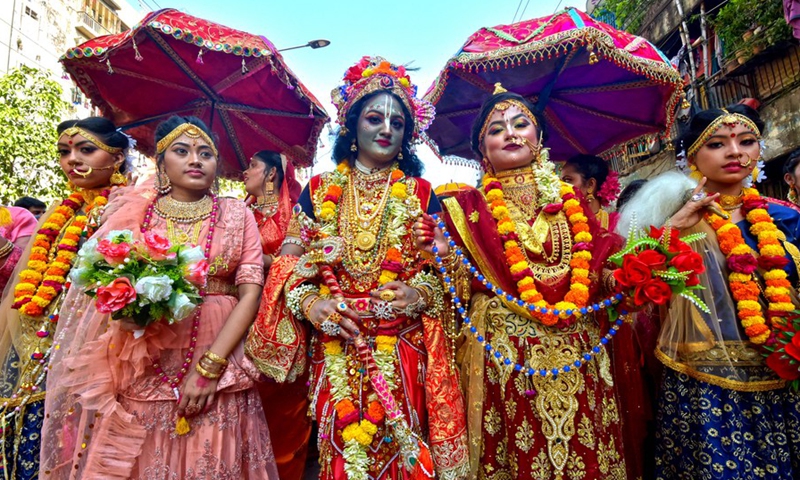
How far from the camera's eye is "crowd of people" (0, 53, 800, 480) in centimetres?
227

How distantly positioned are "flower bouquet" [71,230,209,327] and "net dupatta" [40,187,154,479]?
0.30m

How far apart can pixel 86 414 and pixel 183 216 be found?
45.4 inches

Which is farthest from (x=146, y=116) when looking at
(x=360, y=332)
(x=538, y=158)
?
(x=538, y=158)

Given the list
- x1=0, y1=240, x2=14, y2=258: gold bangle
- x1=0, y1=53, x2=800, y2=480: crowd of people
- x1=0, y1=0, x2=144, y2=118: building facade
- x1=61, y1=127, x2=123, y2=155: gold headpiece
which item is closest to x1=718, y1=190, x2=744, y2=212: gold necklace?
x1=0, y1=53, x2=800, y2=480: crowd of people

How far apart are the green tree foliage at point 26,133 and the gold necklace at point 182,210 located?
834cm

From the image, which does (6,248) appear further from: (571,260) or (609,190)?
(609,190)

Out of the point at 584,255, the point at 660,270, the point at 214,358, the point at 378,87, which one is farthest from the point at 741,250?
the point at 214,358

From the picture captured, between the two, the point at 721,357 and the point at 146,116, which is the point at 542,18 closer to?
the point at 721,357

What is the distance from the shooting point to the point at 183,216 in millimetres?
2674

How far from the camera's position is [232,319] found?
A: 2.48 m

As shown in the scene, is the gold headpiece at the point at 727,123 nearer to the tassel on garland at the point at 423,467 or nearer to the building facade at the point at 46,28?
the tassel on garland at the point at 423,467

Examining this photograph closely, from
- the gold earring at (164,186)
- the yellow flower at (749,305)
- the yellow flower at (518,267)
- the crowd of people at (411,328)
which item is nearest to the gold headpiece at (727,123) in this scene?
the crowd of people at (411,328)

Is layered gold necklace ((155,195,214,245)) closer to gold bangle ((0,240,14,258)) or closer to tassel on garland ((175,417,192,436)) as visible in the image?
tassel on garland ((175,417,192,436))

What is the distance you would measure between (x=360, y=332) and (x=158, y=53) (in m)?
2.64
